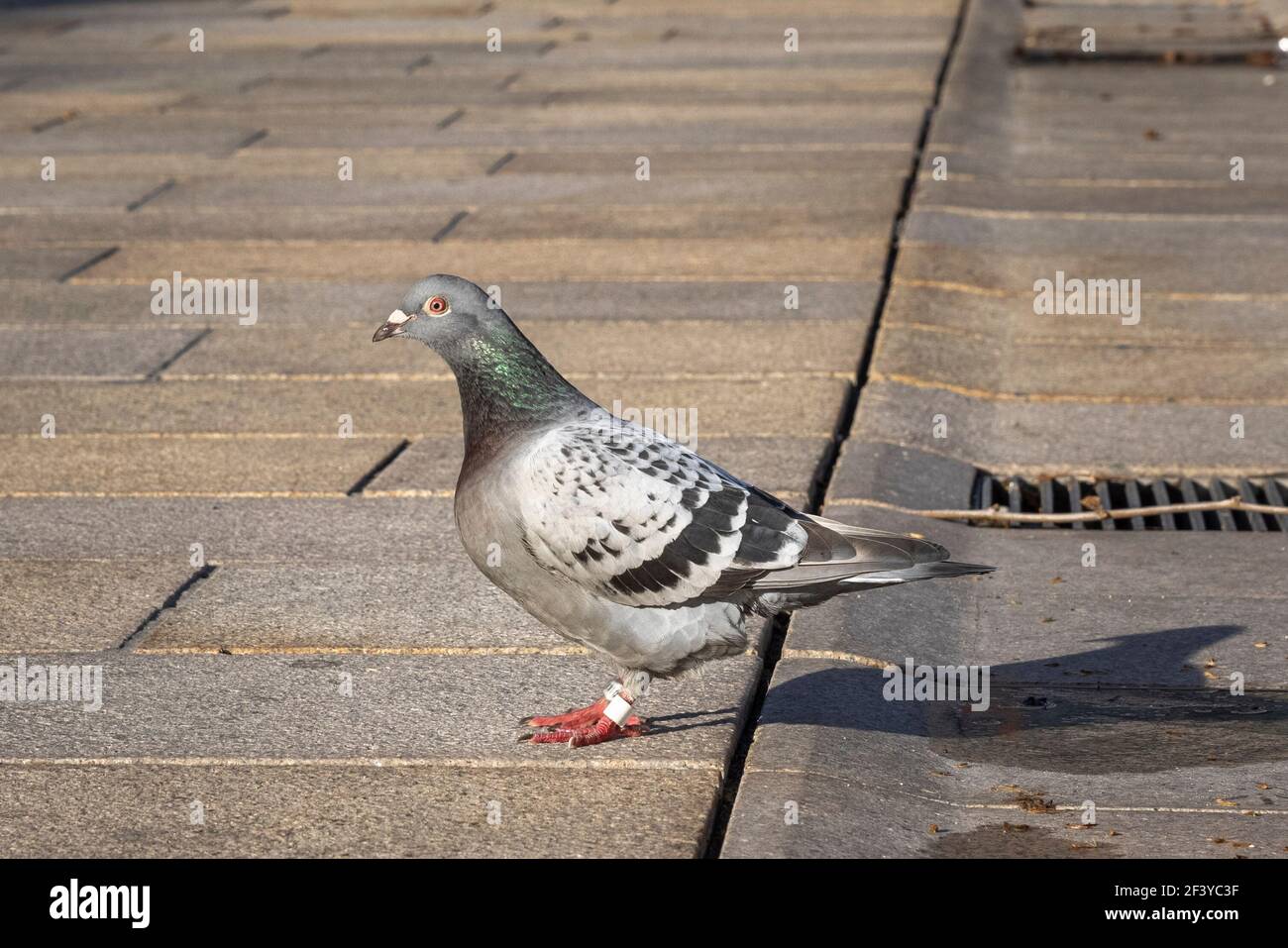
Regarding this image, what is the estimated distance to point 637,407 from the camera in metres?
7.97

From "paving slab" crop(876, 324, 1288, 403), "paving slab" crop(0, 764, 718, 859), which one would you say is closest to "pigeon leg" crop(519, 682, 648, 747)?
"paving slab" crop(0, 764, 718, 859)

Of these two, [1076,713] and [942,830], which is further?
[1076,713]

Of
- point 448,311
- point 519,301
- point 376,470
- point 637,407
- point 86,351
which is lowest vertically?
point 376,470

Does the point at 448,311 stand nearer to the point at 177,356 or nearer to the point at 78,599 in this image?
the point at 78,599

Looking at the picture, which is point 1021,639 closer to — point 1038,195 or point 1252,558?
point 1252,558

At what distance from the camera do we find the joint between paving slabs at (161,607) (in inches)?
224

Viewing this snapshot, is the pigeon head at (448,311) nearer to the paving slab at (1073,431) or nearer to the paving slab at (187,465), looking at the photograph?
the paving slab at (187,465)

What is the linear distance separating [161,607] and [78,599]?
0.31 metres

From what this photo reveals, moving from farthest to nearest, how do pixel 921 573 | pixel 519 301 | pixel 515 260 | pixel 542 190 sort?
pixel 542 190
pixel 515 260
pixel 519 301
pixel 921 573

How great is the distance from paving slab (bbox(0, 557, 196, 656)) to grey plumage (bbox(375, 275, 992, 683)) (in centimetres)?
163

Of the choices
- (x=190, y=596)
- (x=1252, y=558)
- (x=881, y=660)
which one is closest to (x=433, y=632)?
(x=190, y=596)

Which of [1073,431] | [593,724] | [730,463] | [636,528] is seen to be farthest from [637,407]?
[636,528]

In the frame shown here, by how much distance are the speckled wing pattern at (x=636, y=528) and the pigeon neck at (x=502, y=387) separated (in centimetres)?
→ 13
